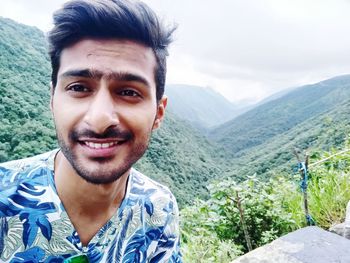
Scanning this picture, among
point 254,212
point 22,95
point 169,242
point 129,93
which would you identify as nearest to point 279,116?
point 22,95

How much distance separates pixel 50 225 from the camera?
1.12m

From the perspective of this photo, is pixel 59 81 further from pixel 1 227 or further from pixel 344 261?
pixel 344 261

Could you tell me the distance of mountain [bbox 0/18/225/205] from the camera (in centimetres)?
2953

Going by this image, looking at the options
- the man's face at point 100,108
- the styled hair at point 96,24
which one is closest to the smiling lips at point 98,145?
the man's face at point 100,108

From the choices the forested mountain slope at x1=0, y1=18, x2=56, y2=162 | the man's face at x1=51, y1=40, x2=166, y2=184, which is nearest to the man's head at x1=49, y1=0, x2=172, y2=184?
the man's face at x1=51, y1=40, x2=166, y2=184

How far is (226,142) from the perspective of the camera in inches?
3639

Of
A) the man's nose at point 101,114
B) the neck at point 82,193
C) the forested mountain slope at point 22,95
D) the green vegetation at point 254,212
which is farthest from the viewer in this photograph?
the forested mountain slope at point 22,95

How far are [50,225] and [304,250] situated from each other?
1601 mm

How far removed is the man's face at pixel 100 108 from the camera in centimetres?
110

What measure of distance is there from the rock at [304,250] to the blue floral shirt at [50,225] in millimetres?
979

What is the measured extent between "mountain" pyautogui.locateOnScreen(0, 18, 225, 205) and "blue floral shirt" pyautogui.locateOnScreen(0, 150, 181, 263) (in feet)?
71.2

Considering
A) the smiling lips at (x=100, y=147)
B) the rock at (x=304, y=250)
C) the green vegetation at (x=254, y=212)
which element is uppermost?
the smiling lips at (x=100, y=147)

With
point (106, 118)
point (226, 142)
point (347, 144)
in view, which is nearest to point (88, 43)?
point (106, 118)

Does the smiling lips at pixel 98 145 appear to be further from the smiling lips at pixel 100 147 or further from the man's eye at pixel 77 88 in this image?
the man's eye at pixel 77 88
